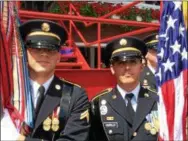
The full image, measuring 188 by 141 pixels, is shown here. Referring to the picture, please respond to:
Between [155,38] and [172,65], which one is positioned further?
[155,38]

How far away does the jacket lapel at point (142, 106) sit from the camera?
2725mm

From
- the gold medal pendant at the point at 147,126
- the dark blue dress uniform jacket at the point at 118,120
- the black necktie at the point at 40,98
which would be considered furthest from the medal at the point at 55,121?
the gold medal pendant at the point at 147,126

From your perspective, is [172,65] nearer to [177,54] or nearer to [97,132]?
[177,54]

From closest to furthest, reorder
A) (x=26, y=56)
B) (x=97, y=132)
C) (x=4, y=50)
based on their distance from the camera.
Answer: (x=4, y=50)
(x=26, y=56)
(x=97, y=132)

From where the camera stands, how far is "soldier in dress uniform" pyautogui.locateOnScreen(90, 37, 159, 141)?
2715mm

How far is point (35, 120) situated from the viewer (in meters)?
2.42

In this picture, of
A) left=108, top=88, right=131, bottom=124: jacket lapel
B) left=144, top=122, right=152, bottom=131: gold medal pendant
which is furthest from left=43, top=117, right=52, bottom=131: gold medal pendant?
left=144, top=122, right=152, bottom=131: gold medal pendant

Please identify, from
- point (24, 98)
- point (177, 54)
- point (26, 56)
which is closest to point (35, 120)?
point (24, 98)

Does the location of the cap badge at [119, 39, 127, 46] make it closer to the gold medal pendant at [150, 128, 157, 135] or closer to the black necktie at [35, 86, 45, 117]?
the gold medal pendant at [150, 128, 157, 135]

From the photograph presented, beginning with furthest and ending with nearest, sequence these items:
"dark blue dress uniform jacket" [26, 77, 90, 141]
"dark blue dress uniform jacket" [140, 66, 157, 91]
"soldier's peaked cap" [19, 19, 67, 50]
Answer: "dark blue dress uniform jacket" [140, 66, 157, 91] < "soldier's peaked cap" [19, 19, 67, 50] < "dark blue dress uniform jacket" [26, 77, 90, 141]

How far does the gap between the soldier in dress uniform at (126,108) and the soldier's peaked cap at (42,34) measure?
472 millimetres

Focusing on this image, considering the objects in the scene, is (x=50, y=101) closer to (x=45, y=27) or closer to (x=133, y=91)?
(x=45, y=27)

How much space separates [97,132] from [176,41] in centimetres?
83

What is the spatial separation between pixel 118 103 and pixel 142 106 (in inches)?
6.8
